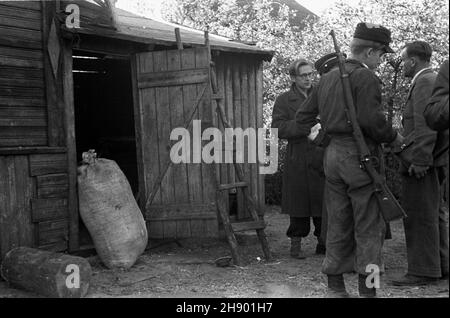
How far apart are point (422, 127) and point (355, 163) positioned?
92 centimetres

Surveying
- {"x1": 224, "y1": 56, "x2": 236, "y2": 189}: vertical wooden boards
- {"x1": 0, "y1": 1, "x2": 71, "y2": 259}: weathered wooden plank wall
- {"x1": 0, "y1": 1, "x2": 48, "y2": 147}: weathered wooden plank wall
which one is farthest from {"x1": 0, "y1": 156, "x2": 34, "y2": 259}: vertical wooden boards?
{"x1": 224, "y1": 56, "x2": 236, "y2": 189}: vertical wooden boards

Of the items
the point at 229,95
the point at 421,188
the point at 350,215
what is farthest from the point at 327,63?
the point at 229,95

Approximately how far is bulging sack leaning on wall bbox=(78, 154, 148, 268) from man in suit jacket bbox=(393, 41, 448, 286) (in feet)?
9.18

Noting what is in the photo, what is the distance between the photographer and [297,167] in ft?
20.9

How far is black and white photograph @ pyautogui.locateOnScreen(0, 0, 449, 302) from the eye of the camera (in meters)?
4.45

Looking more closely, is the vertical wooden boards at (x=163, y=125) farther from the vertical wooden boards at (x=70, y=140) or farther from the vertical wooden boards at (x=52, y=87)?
the vertical wooden boards at (x=52, y=87)

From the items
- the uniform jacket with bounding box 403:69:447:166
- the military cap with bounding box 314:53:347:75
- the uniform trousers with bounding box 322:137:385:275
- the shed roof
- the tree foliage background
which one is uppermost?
the tree foliage background

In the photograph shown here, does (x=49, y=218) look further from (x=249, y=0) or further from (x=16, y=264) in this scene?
(x=249, y=0)

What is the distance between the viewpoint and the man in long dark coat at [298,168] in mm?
6273

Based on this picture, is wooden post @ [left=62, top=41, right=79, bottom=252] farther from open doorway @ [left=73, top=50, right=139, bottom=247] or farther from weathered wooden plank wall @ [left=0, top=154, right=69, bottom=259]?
open doorway @ [left=73, top=50, right=139, bottom=247]

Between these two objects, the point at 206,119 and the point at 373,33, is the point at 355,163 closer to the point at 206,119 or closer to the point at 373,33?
the point at 373,33

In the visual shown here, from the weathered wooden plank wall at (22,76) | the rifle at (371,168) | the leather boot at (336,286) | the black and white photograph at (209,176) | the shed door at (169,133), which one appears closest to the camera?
the rifle at (371,168)

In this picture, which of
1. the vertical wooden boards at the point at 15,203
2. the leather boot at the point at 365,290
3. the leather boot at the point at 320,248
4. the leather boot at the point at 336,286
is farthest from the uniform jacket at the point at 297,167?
the vertical wooden boards at the point at 15,203

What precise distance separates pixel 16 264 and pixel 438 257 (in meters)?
3.95
